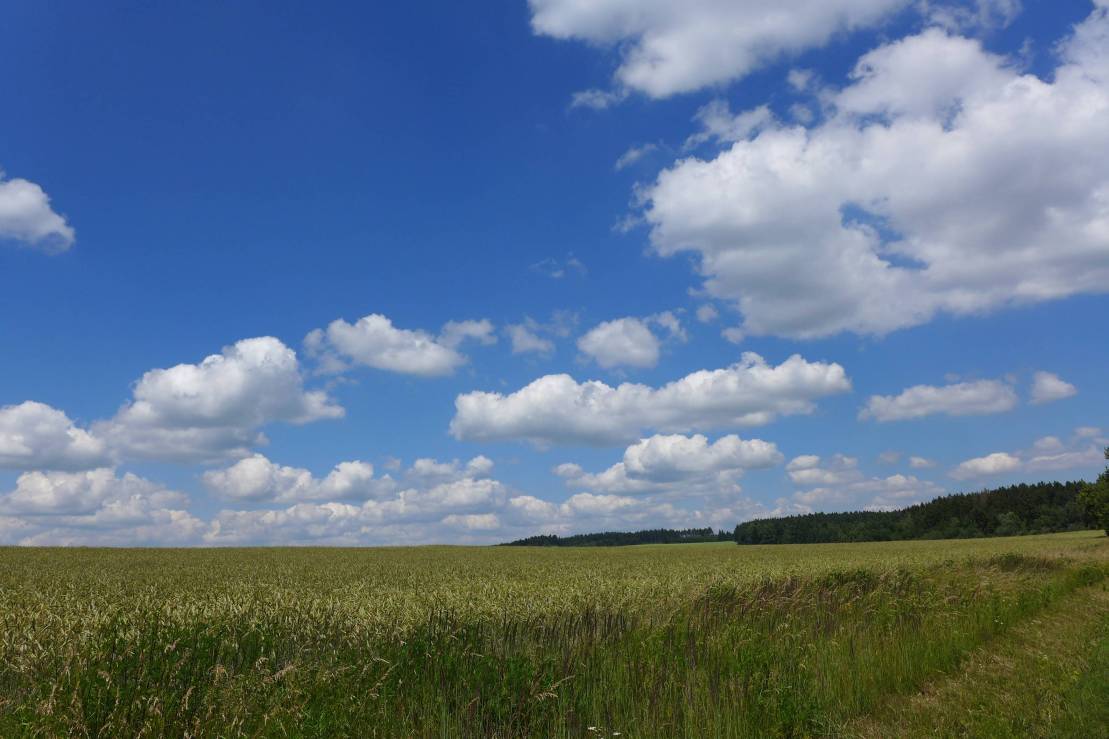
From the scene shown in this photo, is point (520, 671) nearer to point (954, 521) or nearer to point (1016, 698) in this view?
point (1016, 698)

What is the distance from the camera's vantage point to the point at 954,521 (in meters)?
130

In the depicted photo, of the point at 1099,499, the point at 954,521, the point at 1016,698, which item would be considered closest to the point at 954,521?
the point at 954,521

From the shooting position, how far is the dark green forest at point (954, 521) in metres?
126

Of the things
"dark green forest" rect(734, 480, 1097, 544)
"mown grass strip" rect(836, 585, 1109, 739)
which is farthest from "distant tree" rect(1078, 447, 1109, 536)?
"mown grass strip" rect(836, 585, 1109, 739)

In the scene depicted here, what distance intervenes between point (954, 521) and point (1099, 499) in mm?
50640

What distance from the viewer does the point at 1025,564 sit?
31344mm

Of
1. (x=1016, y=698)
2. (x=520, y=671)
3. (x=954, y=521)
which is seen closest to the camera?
(x=520, y=671)

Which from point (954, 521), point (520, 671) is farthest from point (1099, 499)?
point (520, 671)

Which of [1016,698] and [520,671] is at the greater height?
[520,671]

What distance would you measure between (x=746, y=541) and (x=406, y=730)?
459 feet

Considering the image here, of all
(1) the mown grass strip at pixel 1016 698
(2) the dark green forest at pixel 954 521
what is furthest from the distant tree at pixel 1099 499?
(1) the mown grass strip at pixel 1016 698

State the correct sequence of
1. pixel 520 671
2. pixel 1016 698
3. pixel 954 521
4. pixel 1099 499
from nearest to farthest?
pixel 520 671 → pixel 1016 698 → pixel 1099 499 → pixel 954 521

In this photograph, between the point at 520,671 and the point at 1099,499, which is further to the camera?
the point at 1099,499

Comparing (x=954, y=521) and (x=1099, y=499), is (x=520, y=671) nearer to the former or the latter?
(x=1099, y=499)
